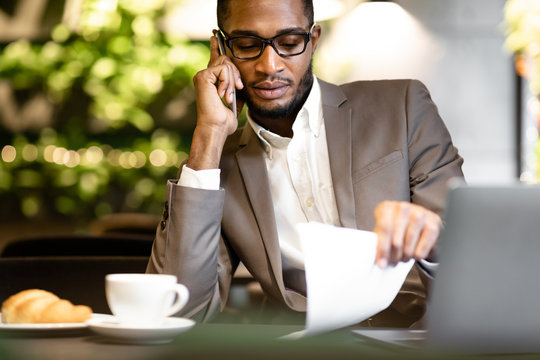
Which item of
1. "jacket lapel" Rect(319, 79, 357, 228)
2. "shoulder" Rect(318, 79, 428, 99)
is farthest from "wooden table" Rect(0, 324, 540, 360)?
"shoulder" Rect(318, 79, 428, 99)

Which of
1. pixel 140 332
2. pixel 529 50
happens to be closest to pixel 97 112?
pixel 529 50

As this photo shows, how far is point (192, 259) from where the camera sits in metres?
1.56

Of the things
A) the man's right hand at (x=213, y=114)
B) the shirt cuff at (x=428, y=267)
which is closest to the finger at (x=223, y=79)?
the man's right hand at (x=213, y=114)

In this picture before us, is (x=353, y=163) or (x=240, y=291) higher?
(x=353, y=163)

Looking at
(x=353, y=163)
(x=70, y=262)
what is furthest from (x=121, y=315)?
(x=353, y=163)

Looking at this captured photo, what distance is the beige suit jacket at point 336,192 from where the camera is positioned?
156cm

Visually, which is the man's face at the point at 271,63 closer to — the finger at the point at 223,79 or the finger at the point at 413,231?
the finger at the point at 223,79

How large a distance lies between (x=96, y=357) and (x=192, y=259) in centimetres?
70

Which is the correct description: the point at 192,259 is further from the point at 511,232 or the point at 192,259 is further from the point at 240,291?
the point at 240,291

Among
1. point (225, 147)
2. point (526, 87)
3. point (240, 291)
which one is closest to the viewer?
point (225, 147)

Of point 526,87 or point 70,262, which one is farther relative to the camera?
point 526,87

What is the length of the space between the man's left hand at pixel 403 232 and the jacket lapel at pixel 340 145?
65 centimetres

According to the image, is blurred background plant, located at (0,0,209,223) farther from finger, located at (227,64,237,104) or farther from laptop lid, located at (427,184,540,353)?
laptop lid, located at (427,184,540,353)

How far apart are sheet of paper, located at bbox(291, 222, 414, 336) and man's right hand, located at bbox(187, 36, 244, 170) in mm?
750
